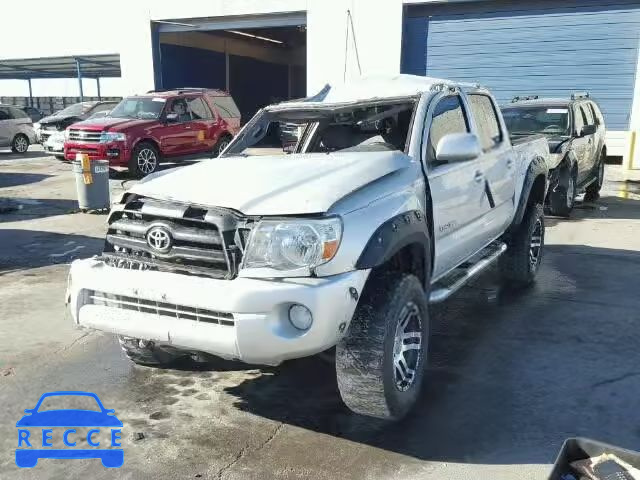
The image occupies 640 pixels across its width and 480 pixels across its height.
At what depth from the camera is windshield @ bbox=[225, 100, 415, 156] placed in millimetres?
4344

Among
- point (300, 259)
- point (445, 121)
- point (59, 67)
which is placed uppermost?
point (59, 67)

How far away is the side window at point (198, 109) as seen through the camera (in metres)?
14.9

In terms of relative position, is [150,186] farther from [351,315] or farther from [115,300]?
[351,315]

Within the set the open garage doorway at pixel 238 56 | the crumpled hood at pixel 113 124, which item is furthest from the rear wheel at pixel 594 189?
the open garage doorway at pixel 238 56

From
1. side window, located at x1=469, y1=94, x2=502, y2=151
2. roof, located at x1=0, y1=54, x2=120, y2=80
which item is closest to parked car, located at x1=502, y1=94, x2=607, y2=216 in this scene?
side window, located at x1=469, y1=94, x2=502, y2=151

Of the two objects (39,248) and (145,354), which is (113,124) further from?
(145,354)

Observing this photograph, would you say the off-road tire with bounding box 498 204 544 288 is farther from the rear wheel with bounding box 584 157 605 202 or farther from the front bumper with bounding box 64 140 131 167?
the front bumper with bounding box 64 140 131 167

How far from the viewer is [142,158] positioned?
44.5 ft

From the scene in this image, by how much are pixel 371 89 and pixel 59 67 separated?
37.4m

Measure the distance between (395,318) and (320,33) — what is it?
17.6 metres

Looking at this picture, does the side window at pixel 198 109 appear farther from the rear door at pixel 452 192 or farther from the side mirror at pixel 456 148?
the side mirror at pixel 456 148

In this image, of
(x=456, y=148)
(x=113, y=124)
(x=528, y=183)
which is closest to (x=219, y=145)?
(x=113, y=124)

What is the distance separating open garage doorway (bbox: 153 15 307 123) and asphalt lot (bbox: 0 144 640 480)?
55.0ft

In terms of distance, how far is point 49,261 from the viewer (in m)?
7.13
